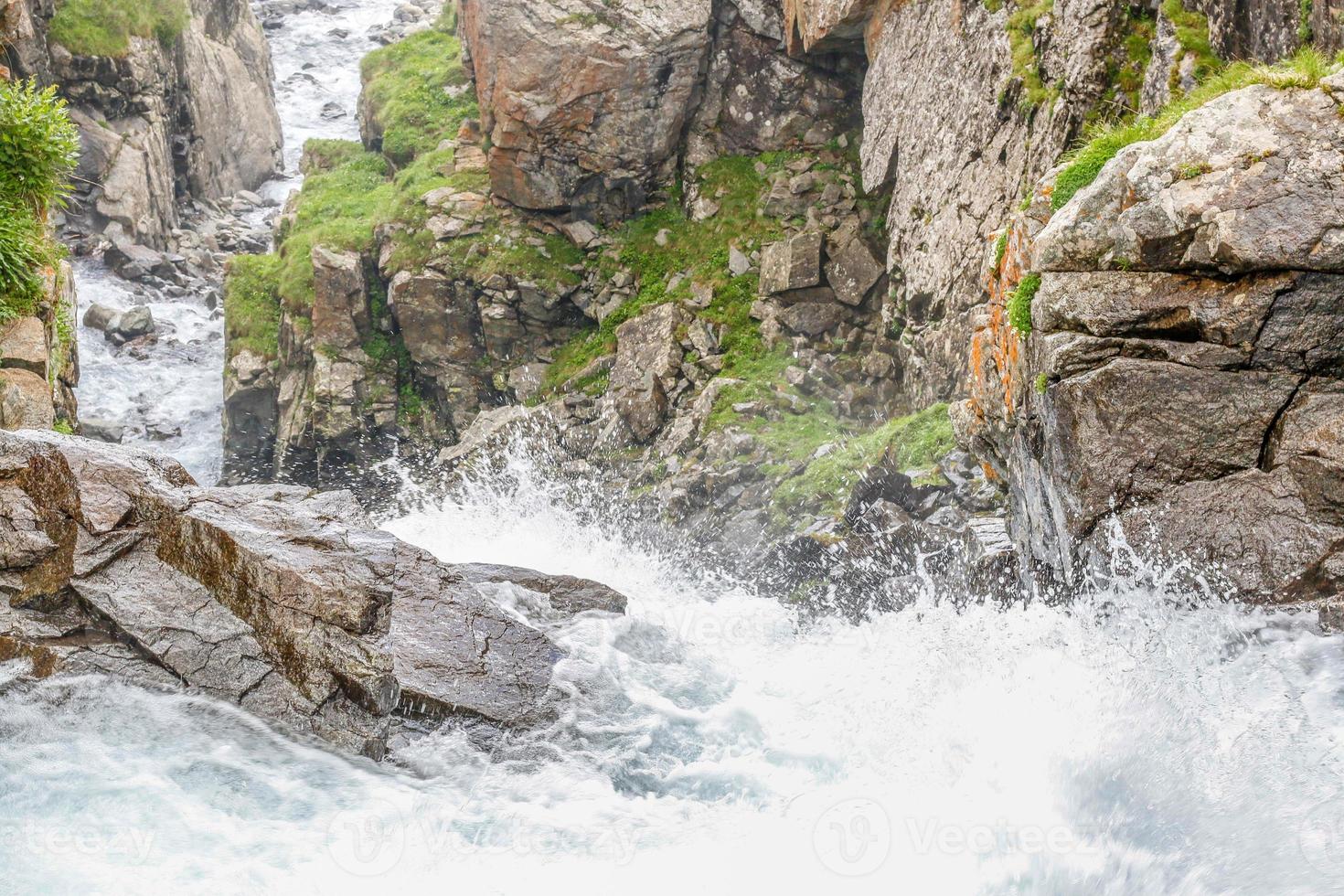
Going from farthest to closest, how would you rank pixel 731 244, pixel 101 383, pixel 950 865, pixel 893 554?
pixel 101 383 < pixel 731 244 < pixel 893 554 < pixel 950 865

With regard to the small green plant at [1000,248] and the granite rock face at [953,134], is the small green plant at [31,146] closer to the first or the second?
the small green plant at [1000,248]

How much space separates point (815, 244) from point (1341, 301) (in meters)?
13.2

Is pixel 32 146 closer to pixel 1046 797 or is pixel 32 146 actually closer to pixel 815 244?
pixel 815 244

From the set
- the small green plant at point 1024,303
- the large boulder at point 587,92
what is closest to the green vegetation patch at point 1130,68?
the small green plant at point 1024,303

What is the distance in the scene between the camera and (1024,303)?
391 inches

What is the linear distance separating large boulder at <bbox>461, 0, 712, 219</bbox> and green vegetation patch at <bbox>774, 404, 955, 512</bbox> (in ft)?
34.2

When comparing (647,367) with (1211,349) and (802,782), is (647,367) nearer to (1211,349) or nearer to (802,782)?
(802,782)

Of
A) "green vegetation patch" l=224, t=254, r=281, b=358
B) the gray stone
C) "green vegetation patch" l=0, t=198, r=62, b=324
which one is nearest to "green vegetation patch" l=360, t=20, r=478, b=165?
"green vegetation patch" l=224, t=254, r=281, b=358

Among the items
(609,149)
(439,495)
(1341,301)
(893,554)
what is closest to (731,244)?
(609,149)

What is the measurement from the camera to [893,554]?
13711 mm

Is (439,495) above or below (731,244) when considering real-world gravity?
below

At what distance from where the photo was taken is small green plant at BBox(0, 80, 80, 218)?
1552 cm

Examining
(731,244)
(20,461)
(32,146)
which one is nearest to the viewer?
(20,461)

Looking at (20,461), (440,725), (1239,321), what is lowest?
(440,725)
